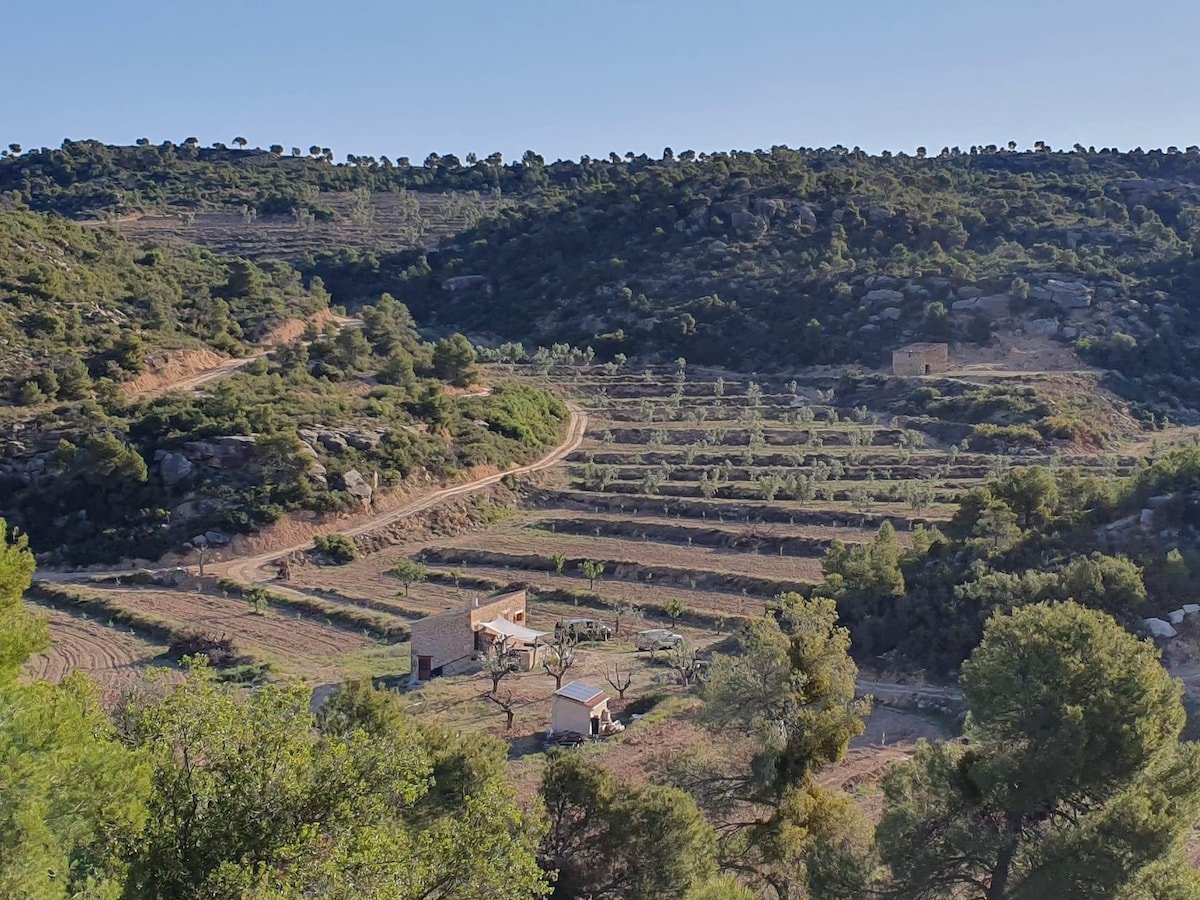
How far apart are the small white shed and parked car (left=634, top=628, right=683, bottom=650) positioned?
5.40 meters

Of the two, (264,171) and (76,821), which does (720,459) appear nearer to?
(76,821)

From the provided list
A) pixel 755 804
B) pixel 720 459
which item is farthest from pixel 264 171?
pixel 755 804

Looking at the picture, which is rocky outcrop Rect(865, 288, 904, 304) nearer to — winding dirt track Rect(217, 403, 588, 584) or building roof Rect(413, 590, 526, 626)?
winding dirt track Rect(217, 403, 588, 584)

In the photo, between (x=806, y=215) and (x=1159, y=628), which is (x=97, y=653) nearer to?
(x=1159, y=628)

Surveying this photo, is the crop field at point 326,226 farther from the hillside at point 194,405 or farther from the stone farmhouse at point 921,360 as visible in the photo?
the stone farmhouse at point 921,360

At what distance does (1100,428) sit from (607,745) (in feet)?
113

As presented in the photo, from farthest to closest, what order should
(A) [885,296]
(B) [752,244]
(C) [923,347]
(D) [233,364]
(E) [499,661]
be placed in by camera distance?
(B) [752,244] < (A) [885,296] < (C) [923,347] < (D) [233,364] < (E) [499,661]

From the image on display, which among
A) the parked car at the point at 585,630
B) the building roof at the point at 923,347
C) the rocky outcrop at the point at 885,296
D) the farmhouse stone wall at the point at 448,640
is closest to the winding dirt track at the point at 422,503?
the farmhouse stone wall at the point at 448,640

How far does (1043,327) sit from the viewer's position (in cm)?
5681

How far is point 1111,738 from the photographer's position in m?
11.6

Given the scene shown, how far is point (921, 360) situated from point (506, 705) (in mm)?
39329

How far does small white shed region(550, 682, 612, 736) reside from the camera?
19953 millimetres

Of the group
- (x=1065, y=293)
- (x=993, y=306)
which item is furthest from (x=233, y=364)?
(x=1065, y=293)

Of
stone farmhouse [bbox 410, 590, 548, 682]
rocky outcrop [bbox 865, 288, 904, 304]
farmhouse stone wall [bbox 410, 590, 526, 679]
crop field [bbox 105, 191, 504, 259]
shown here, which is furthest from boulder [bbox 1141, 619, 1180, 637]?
crop field [bbox 105, 191, 504, 259]
